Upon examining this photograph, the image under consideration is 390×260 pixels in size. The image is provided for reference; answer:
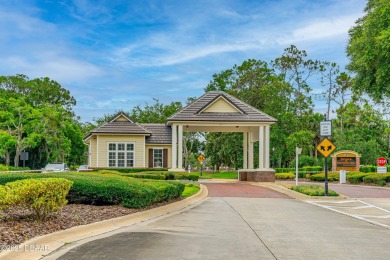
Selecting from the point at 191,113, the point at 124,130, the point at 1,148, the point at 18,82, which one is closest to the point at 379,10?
the point at 191,113

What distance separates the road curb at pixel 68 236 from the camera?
7.38 m

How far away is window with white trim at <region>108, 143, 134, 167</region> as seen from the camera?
3662cm

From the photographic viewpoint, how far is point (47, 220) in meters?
10.3

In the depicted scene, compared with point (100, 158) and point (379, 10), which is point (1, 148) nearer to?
point (100, 158)

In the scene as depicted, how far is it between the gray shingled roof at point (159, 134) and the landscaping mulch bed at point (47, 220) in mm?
23672

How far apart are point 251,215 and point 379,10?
10267 millimetres

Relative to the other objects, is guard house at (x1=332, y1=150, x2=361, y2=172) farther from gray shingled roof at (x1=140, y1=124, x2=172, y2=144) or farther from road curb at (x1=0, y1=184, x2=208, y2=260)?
road curb at (x1=0, y1=184, x2=208, y2=260)

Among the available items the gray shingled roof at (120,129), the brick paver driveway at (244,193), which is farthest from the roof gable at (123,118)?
the brick paver driveway at (244,193)

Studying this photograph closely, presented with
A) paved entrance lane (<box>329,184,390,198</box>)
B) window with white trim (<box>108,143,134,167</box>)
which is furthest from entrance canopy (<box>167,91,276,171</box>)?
paved entrance lane (<box>329,184,390,198</box>)

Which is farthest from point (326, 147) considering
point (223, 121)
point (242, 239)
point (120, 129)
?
point (120, 129)

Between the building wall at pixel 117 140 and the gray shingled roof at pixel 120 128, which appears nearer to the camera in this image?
the gray shingled roof at pixel 120 128

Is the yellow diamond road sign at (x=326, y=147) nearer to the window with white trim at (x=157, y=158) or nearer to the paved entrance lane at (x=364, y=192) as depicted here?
the paved entrance lane at (x=364, y=192)

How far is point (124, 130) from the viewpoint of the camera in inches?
1439

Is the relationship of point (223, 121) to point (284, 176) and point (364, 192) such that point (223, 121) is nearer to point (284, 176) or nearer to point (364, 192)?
point (284, 176)
